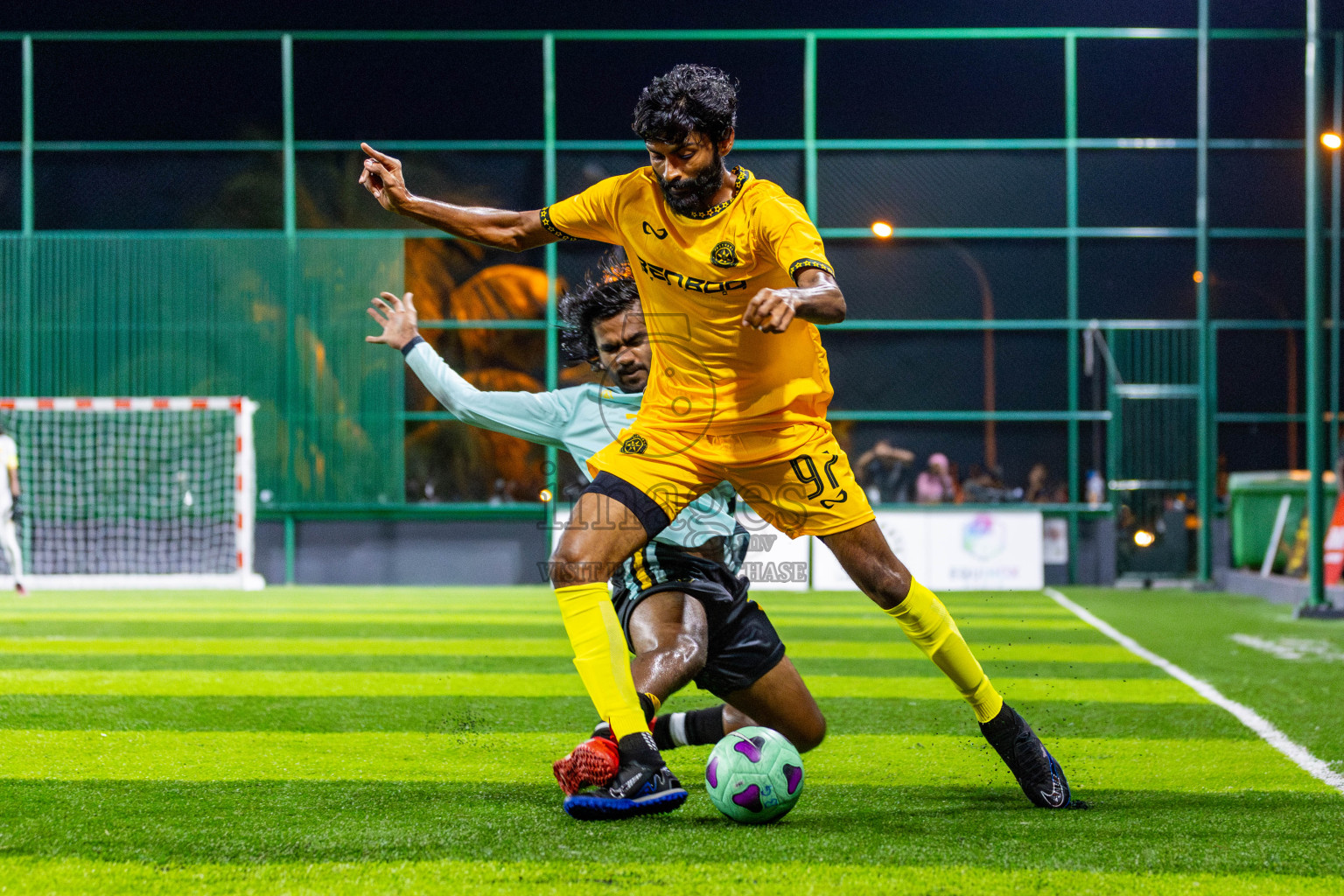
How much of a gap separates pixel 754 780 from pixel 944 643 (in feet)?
2.55

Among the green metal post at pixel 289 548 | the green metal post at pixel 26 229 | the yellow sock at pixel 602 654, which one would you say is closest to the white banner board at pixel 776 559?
the green metal post at pixel 289 548

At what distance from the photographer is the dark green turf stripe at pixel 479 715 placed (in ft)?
20.0

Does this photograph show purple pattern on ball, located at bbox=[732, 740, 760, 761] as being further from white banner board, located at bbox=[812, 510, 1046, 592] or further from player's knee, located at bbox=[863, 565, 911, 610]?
white banner board, located at bbox=[812, 510, 1046, 592]

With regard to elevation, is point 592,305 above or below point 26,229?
below

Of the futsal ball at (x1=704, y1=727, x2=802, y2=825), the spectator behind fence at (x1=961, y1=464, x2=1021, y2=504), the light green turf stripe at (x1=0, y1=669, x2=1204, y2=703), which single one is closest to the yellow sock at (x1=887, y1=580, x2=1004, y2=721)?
the futsal ball at (x1=704, y1=727, x2=802, y2=825)

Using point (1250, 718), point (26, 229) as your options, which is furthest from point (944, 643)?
point (26, 229)

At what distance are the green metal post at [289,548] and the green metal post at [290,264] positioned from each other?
0.30 m

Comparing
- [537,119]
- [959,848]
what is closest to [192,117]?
[537,119]

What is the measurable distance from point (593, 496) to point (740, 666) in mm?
999

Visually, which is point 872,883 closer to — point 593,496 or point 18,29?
point 593,496

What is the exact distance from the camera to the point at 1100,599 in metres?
16.3

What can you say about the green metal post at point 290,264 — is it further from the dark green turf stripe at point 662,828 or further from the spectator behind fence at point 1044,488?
the dark green turf stripe at point 662,828

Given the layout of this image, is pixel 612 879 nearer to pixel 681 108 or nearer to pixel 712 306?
pixel 712 306

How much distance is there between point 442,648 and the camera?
10.1 m
